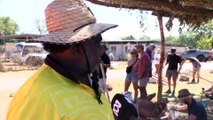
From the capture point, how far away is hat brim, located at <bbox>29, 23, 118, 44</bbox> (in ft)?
5.30

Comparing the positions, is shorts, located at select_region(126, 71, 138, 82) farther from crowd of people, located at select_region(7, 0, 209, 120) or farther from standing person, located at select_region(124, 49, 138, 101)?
crowd of people, located at select_region(7, 0, 209, 120)

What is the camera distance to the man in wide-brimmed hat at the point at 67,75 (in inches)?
57.2

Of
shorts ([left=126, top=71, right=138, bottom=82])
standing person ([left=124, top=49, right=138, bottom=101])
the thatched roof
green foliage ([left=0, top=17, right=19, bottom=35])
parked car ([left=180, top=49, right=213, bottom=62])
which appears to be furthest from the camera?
green foliage ([left=0, top=17, right=19, bottom=35])

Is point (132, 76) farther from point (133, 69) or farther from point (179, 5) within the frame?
point (179, 5)

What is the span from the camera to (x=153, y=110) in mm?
6973

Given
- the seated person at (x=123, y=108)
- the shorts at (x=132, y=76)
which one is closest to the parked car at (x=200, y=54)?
the shorts at (x=132, y=76)

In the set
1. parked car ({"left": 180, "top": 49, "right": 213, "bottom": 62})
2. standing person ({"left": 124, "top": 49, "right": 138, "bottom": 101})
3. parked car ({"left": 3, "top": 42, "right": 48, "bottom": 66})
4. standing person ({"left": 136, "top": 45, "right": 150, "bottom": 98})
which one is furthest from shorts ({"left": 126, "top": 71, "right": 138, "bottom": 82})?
parked car ({"left": 180, "top": 49, "right": 213, "bottom": 62})

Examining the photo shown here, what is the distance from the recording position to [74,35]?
164 cm

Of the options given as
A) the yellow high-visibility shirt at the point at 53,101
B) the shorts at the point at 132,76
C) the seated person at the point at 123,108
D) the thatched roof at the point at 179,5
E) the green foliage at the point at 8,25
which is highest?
the thatched roof at the point at 179,5

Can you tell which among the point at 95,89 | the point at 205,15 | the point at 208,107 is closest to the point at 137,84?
the point at 208,107

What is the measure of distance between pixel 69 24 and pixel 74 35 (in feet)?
0.29

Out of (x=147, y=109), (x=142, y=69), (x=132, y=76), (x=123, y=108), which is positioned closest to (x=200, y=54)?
(x=132, y=76)

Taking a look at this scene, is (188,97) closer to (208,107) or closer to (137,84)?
(208,107)

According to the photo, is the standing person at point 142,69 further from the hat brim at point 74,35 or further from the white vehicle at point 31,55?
the white vehicle at point 31,55
